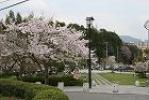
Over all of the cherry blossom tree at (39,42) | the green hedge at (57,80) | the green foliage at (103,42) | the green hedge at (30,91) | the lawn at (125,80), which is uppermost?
the green foliage at (103,42)

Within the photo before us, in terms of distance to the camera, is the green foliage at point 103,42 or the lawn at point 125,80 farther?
the green foliage at point 103,42

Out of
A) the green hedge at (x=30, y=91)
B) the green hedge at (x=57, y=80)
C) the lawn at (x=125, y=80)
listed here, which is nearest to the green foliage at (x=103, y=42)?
the lawn at (x=125, y=80)

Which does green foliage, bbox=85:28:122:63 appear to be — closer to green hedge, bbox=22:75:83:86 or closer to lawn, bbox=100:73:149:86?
lawn, bbox=100:73:149:86

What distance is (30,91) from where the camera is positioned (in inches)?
832

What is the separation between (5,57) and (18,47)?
1.40m

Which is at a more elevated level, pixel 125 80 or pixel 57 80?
pixel 57 80

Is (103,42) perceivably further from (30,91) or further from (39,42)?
(30,91)

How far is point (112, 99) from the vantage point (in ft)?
105

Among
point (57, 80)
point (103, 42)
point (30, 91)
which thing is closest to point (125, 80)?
point (57, 80)

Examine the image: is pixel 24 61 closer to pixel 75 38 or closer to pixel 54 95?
pixel 75 38

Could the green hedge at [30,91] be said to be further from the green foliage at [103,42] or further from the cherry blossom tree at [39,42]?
the green foliage at [103,42]

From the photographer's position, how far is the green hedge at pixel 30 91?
678 inches

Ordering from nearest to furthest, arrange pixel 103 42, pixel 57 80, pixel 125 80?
pixel 57 80
pixel 125 80
pixel 103 42

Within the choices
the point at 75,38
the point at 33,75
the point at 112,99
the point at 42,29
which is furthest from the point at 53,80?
the point at 112,99
